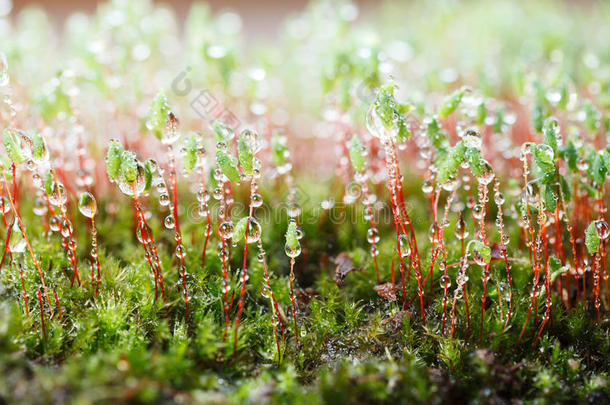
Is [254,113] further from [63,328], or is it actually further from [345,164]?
[63,328]

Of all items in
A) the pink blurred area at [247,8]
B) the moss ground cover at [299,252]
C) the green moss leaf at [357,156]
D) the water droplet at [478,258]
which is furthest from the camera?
the pink blurred area at [247,8]

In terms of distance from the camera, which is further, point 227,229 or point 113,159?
point 227,229

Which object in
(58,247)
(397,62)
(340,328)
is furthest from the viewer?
(397,62)

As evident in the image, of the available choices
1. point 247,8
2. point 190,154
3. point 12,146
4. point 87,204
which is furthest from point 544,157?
point 247,8

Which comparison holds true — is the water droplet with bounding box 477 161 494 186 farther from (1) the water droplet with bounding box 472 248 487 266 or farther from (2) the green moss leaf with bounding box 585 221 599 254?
(2) the green moss leaf with bounding box 585 221 599 254

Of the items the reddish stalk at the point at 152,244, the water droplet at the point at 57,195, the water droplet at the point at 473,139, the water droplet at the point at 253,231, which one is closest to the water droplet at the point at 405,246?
the water droplet at the point at 473,139

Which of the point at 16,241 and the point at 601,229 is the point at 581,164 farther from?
the point at 16,241

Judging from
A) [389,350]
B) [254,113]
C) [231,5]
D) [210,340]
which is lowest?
[389,350]

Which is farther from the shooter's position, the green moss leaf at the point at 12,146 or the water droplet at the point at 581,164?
the water droplet at the point at 581,164

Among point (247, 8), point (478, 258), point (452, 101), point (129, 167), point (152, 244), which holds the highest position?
point (247, 8)

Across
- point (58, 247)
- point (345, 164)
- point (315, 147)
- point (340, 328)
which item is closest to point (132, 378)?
point (340, 328)

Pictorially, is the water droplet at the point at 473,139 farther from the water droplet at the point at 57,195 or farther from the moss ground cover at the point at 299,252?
the water droplet at the point at 57,195
